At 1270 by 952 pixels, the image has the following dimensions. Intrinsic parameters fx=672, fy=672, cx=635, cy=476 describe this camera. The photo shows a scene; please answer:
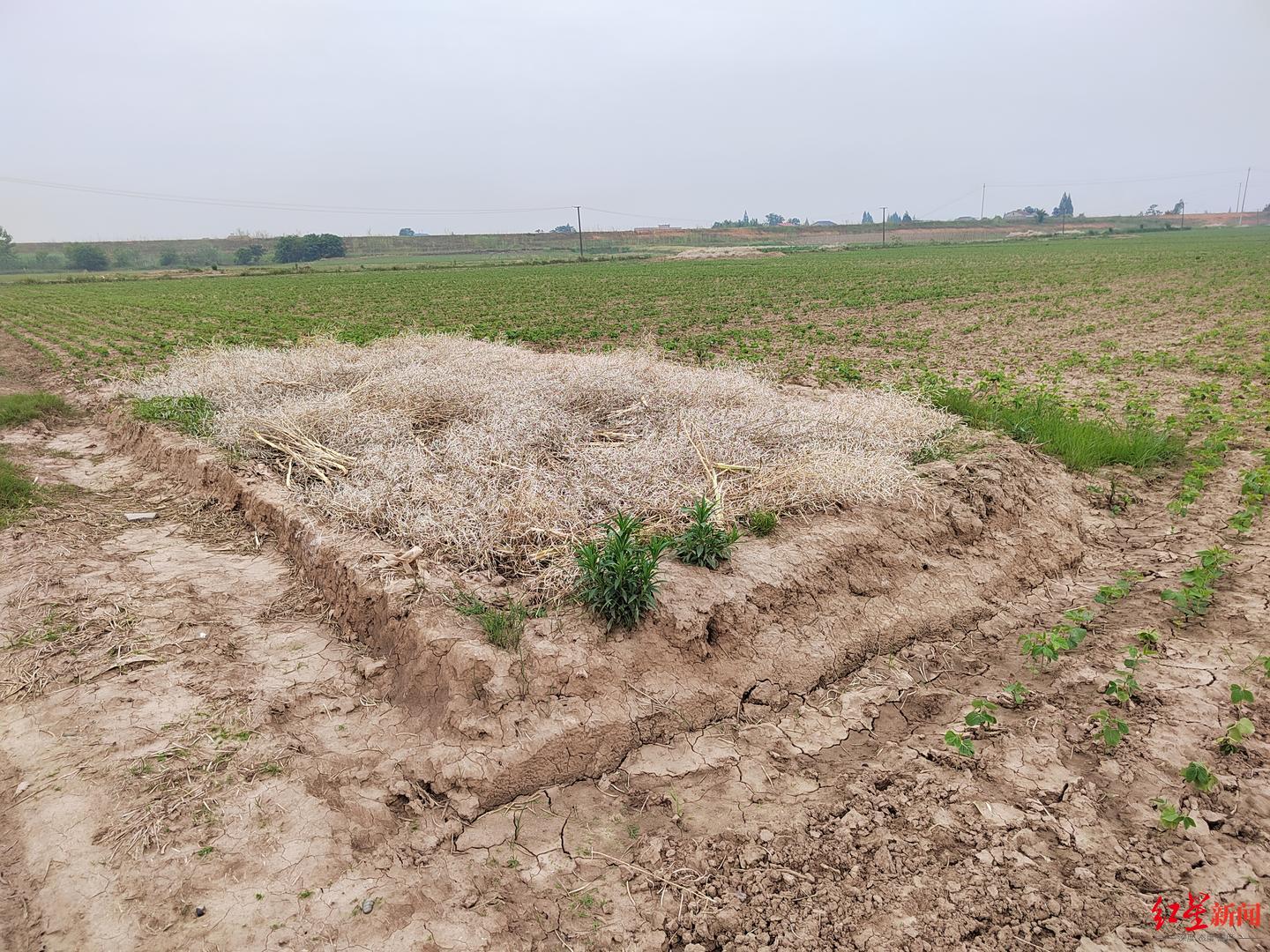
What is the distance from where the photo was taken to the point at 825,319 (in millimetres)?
19250

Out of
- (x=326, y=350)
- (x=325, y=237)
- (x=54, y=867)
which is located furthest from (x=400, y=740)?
(x=325, y=237)

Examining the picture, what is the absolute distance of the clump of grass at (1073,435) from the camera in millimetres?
6699

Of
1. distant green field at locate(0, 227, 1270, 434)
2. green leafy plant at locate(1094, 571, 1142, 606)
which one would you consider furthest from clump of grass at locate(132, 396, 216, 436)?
green leafy plant at locate(1094, 571, 1142, 606)

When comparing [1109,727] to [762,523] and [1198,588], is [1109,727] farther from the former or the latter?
[762,523]

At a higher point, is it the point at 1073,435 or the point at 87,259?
the point at 87,259

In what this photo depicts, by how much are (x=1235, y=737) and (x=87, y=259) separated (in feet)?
322

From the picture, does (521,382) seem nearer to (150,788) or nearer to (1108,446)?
(150,788)

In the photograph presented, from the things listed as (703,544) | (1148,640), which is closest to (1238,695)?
(1148,640)

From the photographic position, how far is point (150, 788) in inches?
120

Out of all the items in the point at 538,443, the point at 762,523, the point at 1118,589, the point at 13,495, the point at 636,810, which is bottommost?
the point at 636,810

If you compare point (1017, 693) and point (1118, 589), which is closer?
point (1017, 693)

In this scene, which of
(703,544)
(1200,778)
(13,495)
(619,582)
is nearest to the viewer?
(1200,778)

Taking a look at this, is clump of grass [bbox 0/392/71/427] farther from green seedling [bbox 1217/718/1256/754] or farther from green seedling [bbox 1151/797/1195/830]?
green seedling [bbox 1217/718/1256/754]

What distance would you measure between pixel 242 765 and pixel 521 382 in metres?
5.02
